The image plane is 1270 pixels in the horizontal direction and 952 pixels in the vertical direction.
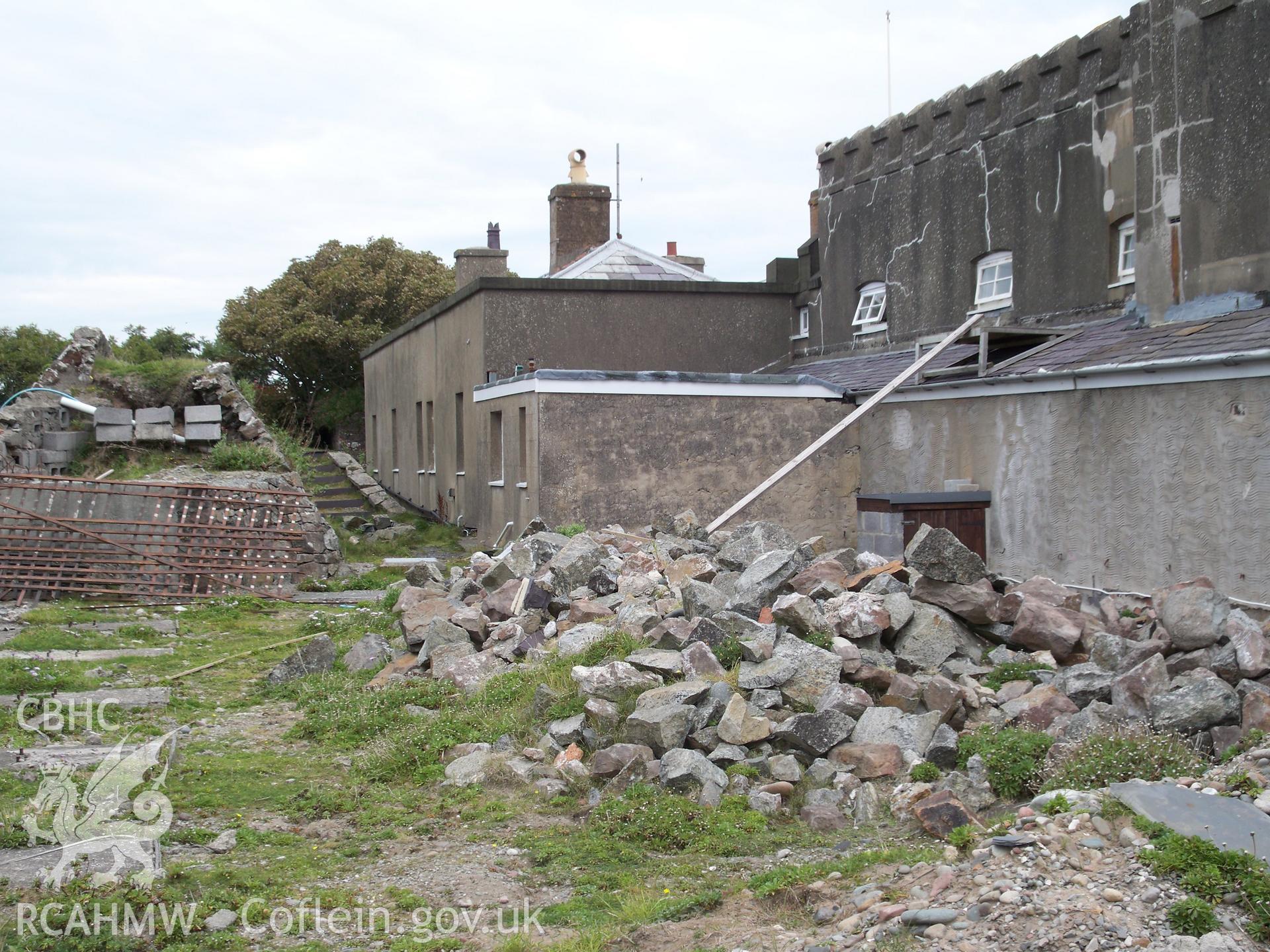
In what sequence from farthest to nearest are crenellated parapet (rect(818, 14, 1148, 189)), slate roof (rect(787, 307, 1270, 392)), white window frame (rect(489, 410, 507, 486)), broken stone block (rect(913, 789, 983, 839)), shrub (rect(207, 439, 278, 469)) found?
shrub (rect(207, 439, 278, 469)) → white window frame (rect(489, 410, 507, 486)) → crenellated parapet (rect(818, 14, 1148, 189)) → slate roof (rect(787, 307, 1270, 392)) → broken stone block (rect(913, 789, 983, 839))

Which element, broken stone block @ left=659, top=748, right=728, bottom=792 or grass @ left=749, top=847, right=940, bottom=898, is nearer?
grass @ left=749, top=847, right=940, bottom=898

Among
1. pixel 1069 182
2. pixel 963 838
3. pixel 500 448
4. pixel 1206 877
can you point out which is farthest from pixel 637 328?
pixel 1206 877

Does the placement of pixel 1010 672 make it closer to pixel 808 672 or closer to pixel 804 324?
pixel 808 672

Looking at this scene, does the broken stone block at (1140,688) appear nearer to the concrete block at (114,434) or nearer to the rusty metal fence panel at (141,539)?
the rusty metal fence panel at (141,539)

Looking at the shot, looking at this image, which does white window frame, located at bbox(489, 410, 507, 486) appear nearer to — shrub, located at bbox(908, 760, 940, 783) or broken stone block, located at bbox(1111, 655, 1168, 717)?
shrub, located at bbox(908, 760, 940, 783)

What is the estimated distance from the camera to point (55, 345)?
3884 cm

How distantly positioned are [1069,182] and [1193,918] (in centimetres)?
1274

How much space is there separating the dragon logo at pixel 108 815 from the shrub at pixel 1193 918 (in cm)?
460

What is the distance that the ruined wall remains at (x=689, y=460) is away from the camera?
15102 mm

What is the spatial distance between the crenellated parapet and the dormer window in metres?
1.85

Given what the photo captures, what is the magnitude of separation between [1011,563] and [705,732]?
704cm

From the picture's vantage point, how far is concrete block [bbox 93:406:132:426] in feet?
64.5

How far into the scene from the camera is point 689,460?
1562 centimetres

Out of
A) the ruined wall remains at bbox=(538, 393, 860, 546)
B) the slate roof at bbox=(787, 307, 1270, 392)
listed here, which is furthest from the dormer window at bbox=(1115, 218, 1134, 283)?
A: the ruined wall remains at bbox=(538, 393, 860, 546)
